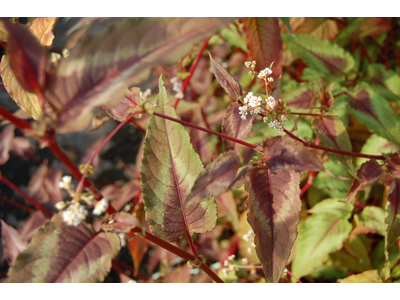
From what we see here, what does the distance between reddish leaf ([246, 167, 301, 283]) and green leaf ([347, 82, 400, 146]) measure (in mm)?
490

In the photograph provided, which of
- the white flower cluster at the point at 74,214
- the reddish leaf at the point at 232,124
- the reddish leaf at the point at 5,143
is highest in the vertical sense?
the reddish leaf at the point at 232,124

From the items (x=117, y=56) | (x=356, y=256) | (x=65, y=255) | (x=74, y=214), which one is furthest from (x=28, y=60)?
(x=356, y=256)

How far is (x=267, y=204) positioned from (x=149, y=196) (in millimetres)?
243

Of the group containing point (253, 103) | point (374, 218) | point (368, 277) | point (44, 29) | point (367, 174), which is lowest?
point (368, 277)

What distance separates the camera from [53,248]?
53cm

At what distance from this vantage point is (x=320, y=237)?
3.17 ft

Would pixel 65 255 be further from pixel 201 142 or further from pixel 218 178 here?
pixel 201 142

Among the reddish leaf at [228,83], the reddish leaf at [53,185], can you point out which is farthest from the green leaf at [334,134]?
the reddish leaf at [53,185]

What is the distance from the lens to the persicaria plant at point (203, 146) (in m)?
0.34

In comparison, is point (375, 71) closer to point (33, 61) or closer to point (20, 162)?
point (33, 61)

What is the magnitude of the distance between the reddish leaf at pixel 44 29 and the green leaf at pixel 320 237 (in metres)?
0.97

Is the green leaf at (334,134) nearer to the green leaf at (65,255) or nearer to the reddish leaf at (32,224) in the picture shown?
the green leaf at (65,255)

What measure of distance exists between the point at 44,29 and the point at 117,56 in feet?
1.55

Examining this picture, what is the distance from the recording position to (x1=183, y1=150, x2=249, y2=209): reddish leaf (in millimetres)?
440
